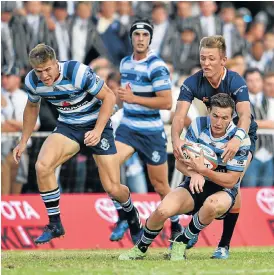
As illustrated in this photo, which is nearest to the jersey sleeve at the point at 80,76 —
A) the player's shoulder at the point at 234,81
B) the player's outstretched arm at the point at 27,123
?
the player's outstretched arm at the point at 27,123

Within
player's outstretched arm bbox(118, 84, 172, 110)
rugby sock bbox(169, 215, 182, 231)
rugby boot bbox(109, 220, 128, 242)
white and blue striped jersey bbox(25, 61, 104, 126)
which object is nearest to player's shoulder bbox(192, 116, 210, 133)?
white and blue striped jersey bbox(25, 61, 104, 126)

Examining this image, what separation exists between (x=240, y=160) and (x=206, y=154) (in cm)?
39

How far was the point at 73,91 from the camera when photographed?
1177 cm

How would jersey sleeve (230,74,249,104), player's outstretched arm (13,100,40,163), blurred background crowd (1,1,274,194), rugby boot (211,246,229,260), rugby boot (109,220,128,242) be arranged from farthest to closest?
1. blurred background crowd (1,1,274,194)
2. rugby boot (109,220,128,242)
3. player's outstretched arm (13,100,40,163)
4. rugby boot (211,246,229,260)
5. jersey sleeve (230,74,249,104)

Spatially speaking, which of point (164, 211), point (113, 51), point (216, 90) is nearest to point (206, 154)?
point (164, 211)

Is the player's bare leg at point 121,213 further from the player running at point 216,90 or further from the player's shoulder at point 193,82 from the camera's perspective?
the player's shoulder at point 193,82

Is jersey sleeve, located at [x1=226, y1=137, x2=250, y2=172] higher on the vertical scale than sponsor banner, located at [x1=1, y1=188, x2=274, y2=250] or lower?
higher

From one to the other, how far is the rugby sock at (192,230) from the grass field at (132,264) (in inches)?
9.9

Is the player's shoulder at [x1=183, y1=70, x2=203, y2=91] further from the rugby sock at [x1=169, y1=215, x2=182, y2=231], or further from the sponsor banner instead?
the sponsor banner

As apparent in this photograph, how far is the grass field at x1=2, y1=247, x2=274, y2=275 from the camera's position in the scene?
959 centimetres

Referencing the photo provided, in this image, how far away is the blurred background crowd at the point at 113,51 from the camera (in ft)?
Result: 54.0

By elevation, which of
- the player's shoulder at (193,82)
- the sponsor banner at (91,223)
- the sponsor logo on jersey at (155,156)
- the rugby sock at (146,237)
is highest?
the player's shoulder at (193,82)

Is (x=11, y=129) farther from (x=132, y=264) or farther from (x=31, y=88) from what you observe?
(x=132, y=264)

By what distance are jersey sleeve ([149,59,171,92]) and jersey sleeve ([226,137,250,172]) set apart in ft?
8.55
